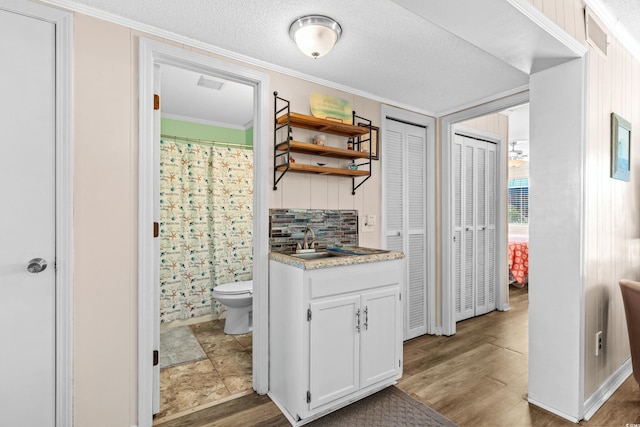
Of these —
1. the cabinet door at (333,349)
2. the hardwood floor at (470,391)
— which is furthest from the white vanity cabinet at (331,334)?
the hardwood floor at (470,391)

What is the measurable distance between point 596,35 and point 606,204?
3.48 feet

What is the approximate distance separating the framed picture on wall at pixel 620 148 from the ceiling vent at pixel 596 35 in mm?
442

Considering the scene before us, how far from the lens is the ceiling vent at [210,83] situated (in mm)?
2865

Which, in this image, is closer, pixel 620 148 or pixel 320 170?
pixel 620 148

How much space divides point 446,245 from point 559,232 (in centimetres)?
136

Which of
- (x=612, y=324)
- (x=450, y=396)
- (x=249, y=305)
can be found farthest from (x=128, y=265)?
(x=612, y=324)

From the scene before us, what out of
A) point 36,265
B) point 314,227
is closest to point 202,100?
point 314,227

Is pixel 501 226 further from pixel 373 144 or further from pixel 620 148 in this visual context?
pixel 373 144

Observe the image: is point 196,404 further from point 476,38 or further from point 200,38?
point 476,38

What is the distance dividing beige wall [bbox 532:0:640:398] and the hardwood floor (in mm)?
284

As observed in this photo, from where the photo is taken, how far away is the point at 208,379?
2381mm

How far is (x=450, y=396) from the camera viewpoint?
218 centimetres

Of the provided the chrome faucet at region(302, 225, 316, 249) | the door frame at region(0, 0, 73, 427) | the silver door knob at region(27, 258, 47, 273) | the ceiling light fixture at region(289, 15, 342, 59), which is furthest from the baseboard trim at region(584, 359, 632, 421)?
the silver door knob at region(27, 258, 47, 273)

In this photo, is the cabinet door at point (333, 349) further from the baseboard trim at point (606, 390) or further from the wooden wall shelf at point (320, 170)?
the baseboard trim at point (606, 390)
